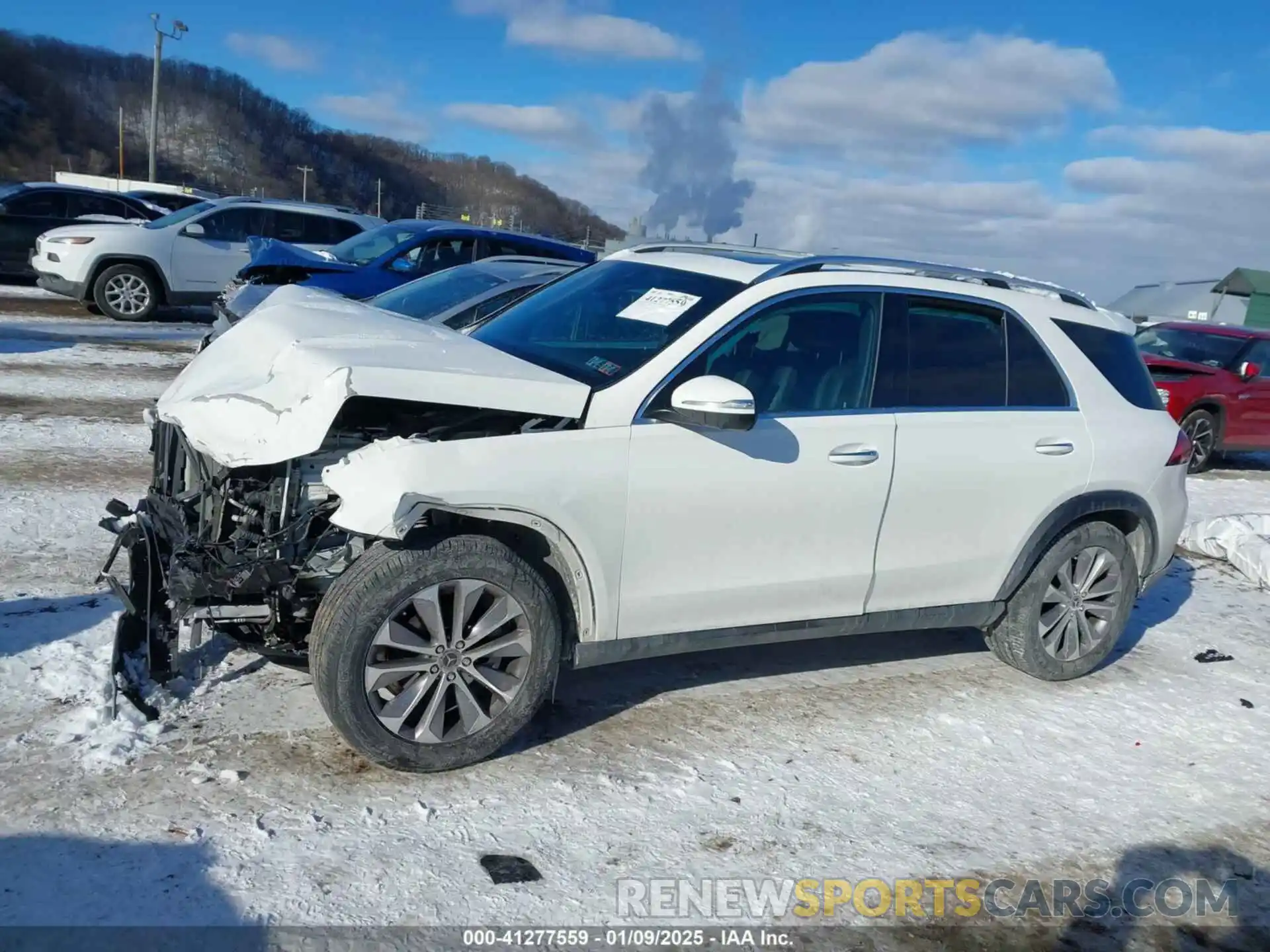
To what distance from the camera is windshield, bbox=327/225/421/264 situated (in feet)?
43.1

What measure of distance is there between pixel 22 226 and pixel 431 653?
17.2 metres

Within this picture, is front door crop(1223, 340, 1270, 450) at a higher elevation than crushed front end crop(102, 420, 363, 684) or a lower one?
higher

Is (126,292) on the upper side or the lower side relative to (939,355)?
lower

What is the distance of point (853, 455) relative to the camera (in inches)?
172

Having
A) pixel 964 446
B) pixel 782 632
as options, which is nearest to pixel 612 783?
pixel 782 632

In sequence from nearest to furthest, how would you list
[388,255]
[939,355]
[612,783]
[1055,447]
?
[612,783], [939,355], [1055,447], [388,255]

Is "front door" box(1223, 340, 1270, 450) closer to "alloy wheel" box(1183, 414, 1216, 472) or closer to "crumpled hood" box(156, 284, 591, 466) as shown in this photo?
"alloy wheel" box(1183, 414, 1216, 472)

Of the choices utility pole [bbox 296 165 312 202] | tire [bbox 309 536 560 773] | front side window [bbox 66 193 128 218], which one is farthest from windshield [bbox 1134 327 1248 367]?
utility pole [bbox 296 165 312 202]

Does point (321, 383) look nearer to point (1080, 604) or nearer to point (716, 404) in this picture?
point (716, 404)

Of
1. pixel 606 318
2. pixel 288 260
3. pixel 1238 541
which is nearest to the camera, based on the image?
pixel 606 318

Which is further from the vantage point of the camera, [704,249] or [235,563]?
[704,249]

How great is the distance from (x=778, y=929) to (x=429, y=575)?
1.57 meters

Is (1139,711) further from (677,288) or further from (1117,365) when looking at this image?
(677,288)

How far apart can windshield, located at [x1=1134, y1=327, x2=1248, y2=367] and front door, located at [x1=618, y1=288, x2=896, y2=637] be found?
9113 mm
